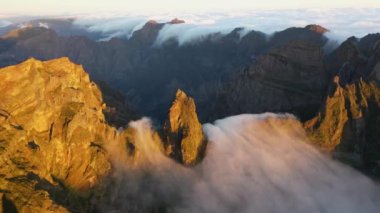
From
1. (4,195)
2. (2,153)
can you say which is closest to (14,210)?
(4,195)

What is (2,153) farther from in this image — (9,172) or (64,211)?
(64,211)

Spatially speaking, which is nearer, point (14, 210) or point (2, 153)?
point (14, 210)

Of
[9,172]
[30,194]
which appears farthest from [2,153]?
[30,194]

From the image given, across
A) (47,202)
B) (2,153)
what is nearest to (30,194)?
(47,202)

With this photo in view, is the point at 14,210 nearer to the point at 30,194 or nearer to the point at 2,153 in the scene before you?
the point at 30,194

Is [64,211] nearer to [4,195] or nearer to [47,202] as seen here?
[47,202]

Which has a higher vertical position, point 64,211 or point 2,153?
point 2,153
